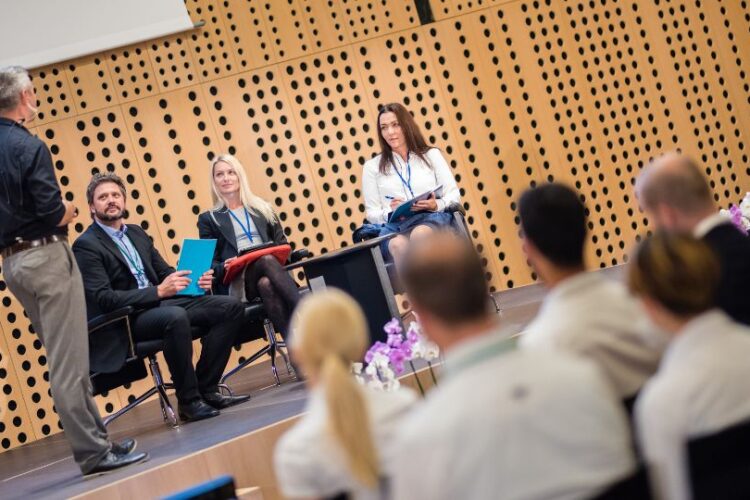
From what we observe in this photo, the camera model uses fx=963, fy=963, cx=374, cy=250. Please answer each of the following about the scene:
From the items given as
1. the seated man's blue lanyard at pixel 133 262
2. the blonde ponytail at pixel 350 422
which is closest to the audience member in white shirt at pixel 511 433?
the blonde ponytail at pixel 350 422

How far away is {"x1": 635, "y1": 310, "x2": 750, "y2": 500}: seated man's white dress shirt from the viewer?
147 cm

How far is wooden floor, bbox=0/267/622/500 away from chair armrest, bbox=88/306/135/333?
61 centimetres

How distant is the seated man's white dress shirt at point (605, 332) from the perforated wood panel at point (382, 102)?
17.8ft

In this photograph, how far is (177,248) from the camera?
696cm

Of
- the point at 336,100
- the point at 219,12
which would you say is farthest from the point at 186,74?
the point at 336,100

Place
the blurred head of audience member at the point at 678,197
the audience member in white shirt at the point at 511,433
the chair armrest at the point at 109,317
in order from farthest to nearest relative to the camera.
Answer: the chair armrest at the point at 109,317 < the blurred head of audience member at the point at 678,197 < the audience member in white shirt at the point at 511,433

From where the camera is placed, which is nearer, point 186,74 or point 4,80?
point 4,80

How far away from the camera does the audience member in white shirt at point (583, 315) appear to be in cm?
182

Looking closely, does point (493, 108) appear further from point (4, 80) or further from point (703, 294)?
point (703, 294)

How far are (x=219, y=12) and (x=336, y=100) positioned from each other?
111cm

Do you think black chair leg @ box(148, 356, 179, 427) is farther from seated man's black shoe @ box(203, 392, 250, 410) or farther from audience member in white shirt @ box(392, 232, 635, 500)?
audience member in white shirt @ box(392, 232, 635, 500)

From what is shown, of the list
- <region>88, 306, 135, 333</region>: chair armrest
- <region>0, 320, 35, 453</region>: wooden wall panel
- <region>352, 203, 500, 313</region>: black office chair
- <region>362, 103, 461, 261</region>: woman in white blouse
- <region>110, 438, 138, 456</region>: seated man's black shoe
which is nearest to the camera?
<region>110, 438, 138, 456</region>: seated man's black shoe

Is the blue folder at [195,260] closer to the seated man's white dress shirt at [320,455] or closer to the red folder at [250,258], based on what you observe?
the red folder at [250,258]

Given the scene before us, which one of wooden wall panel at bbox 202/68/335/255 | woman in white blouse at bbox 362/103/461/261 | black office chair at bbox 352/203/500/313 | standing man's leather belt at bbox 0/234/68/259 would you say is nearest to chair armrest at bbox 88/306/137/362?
standing man's leather belt at bbox 0/234/68/259
